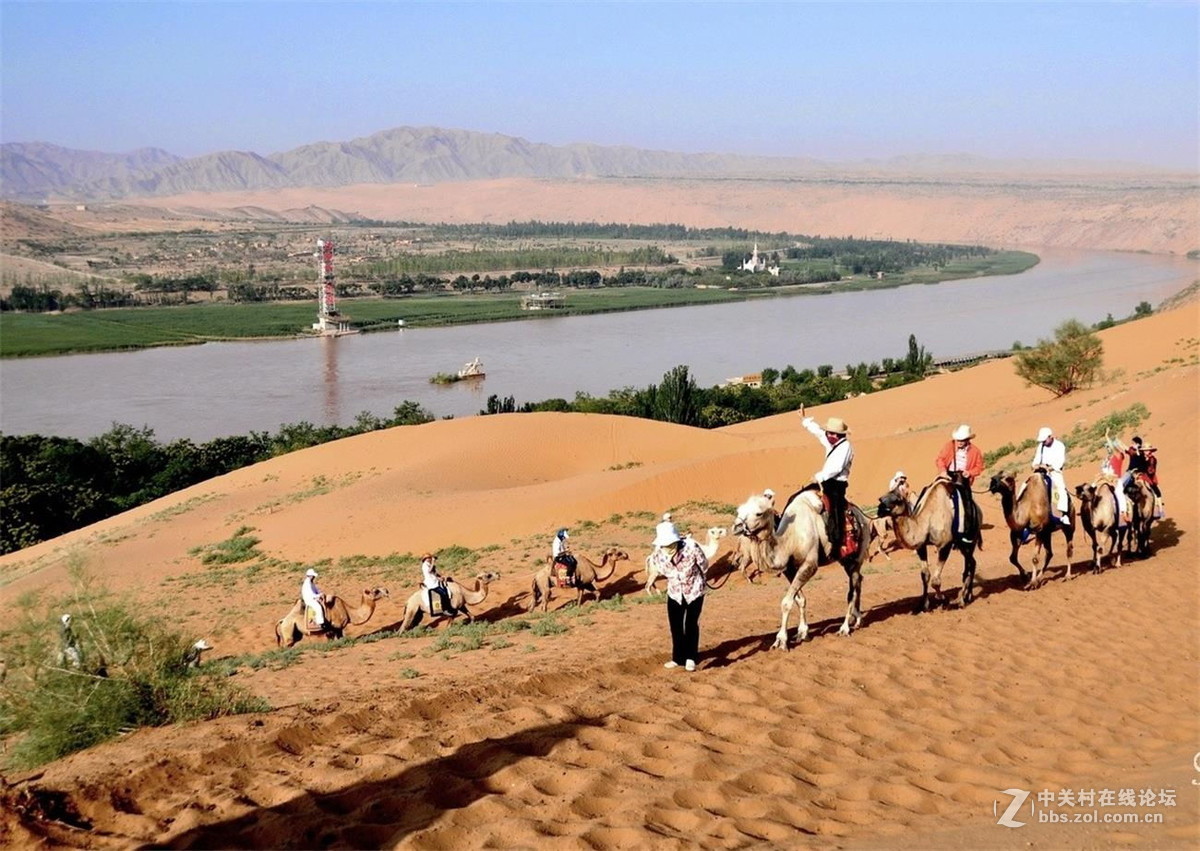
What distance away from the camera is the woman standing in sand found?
27.0 feet

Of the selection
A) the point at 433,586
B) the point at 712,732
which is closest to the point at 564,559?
the point at 433,586

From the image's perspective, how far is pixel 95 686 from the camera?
22.7ft

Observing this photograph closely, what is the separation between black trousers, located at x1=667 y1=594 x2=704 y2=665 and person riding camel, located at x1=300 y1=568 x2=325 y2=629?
20.0ft

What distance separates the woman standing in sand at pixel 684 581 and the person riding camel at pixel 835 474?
4.47ft

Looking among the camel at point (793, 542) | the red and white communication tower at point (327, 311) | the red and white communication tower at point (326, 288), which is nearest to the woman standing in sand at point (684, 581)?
the camel at point (793, 542)

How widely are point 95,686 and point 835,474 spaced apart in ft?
18.2

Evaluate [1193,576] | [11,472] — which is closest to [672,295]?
[11,472]

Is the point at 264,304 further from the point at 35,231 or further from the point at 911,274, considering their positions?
the point at 35,231

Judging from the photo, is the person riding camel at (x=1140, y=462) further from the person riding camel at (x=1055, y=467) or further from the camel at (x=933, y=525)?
the camel at (x=933, y=525)

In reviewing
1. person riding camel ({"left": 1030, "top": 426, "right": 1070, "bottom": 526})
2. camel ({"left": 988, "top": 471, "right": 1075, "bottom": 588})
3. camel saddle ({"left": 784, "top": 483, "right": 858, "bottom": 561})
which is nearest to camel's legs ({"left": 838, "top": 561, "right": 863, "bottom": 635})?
camel saddle ({"left": 784, "top": 483, "right": 858, "bottom": 561})

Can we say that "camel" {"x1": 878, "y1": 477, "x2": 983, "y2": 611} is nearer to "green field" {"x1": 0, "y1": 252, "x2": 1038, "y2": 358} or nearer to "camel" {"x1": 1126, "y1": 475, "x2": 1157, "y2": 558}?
"camel" {"x1": 1126, "y1": 475, "x2": 1157, "y2": 558}

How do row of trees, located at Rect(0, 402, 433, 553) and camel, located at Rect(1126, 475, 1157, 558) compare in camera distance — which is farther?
row of trees, located at Rect(0, 402, 433, 553)

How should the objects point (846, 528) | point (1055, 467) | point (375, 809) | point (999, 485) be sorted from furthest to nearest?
point (1055, 467), point (999, 485), point (846, 528), point (375, 809)

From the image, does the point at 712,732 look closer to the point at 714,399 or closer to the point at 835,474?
the point at 835,474
